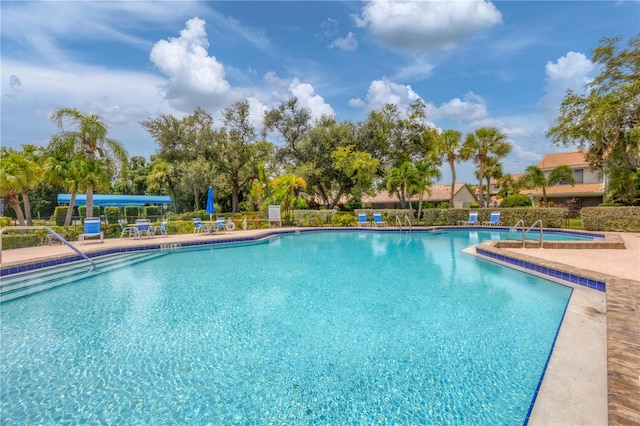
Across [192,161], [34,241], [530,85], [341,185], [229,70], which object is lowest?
[34,241]

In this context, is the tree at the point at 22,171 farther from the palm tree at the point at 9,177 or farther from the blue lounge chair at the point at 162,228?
the blue lounge chair at the point at 162,228

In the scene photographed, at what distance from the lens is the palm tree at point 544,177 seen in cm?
2800

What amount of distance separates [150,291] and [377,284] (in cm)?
490

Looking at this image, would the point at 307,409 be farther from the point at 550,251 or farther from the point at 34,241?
the point at 34,241

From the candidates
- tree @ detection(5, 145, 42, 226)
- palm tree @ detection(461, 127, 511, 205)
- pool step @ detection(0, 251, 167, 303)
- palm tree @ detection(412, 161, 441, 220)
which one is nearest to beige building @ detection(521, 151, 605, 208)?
palm tree @ detection(461, 127, 511, 205)

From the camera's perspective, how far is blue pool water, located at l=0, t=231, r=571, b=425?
115 inches

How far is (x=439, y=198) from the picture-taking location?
122 feet

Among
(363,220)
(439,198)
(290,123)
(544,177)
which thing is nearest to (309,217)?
(363,220)

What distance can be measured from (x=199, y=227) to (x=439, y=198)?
2840 cm

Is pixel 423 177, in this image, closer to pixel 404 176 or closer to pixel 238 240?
pixel 404 176

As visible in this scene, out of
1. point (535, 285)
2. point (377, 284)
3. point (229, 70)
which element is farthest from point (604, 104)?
point (229, 70)

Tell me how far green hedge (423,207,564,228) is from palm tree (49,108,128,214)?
19276 millimetres

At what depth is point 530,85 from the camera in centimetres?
2128

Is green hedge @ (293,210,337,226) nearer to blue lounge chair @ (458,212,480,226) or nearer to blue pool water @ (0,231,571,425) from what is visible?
blue lounge chair @ (458,212,480,226)
